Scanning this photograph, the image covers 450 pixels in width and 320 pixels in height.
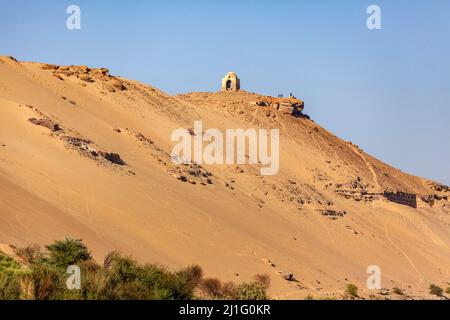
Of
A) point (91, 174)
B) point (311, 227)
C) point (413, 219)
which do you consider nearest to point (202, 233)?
point (91, 174)

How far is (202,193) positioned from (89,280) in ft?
68.0

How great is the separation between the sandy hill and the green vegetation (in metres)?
2.55

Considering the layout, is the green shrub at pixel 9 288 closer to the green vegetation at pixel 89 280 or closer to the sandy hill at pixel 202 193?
the green vegetation at pixel 89 280

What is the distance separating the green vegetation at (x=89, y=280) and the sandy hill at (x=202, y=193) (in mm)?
2548

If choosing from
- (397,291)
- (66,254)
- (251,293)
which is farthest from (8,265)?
(397,291)

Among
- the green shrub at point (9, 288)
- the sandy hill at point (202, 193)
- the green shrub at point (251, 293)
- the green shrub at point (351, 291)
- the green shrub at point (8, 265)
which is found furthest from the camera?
the green shrub at point (351, 291)

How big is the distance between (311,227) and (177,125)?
10663 millimetres

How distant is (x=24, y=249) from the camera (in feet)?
58.9

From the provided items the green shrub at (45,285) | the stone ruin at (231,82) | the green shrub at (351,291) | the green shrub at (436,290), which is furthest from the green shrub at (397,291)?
the stone ruin at (231,82)

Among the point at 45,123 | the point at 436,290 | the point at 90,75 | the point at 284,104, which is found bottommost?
the point at 436,290

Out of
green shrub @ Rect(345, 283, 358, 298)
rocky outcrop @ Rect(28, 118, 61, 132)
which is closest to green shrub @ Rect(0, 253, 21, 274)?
green shrub @ Rect(345, 283, 358, 298)

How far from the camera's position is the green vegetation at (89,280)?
38.7 feet

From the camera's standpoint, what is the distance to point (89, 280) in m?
12.6

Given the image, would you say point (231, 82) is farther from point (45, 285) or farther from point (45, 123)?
point (45, 285)
